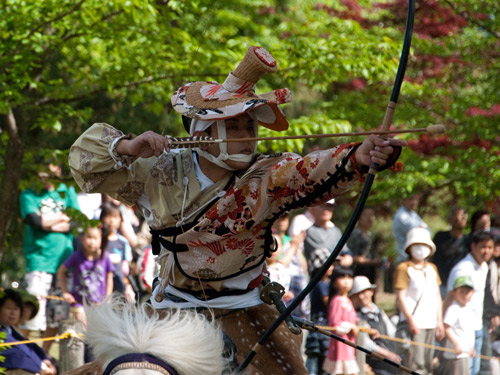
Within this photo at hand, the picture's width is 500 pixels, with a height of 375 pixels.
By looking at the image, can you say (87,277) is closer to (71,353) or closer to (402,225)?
(71,353)

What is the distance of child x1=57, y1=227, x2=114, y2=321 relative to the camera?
7.40m

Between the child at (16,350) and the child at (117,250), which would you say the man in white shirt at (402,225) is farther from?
the child at (16,350)

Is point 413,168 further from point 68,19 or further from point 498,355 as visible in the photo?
point 68,19

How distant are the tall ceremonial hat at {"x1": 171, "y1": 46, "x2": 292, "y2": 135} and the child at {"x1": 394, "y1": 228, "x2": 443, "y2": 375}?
4.31 m

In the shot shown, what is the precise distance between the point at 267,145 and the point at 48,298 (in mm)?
2495

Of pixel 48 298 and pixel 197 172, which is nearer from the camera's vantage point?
pixel 197 172

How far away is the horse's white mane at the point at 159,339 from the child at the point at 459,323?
5.09 meters

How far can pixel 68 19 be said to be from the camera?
645 cm

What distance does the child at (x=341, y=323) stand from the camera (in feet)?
23.3

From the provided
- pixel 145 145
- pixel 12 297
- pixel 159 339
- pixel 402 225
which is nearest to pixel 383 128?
pixel 145 145

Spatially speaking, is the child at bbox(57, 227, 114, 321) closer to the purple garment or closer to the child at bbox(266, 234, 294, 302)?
the purple garment

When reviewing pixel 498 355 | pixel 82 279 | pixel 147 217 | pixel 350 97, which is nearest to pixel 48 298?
pixel 82 279

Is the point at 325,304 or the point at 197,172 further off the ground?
the point at 197,172

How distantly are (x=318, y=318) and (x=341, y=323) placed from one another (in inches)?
19.5
